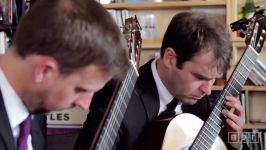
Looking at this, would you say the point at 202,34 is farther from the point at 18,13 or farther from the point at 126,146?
the point at 18,13

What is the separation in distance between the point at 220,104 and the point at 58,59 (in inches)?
35.1

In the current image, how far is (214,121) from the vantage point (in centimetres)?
157

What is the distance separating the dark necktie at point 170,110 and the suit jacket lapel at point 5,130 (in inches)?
→ 28.8

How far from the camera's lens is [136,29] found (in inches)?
54.4

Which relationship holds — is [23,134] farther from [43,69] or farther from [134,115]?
[134,115]

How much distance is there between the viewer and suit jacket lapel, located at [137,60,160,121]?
1550 millimetres

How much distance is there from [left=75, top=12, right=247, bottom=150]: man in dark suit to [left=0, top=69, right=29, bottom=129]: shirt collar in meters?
0.51

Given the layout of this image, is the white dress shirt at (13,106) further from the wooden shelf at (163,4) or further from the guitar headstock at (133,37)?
the wooden shelf at (163,4)

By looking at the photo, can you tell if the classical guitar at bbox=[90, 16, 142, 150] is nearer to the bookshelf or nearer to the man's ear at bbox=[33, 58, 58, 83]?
the man's ear at bbox=[33, 58, 58, 83]

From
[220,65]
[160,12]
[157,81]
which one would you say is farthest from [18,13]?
[220,65]

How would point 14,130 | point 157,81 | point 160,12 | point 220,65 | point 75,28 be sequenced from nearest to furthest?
point 75,28
point 14,130
point 220,65
point 157,81
point 160,12

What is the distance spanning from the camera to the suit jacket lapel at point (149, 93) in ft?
5.08

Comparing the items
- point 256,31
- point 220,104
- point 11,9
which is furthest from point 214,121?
point 11,9

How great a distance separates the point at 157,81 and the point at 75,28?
818 millimetres
